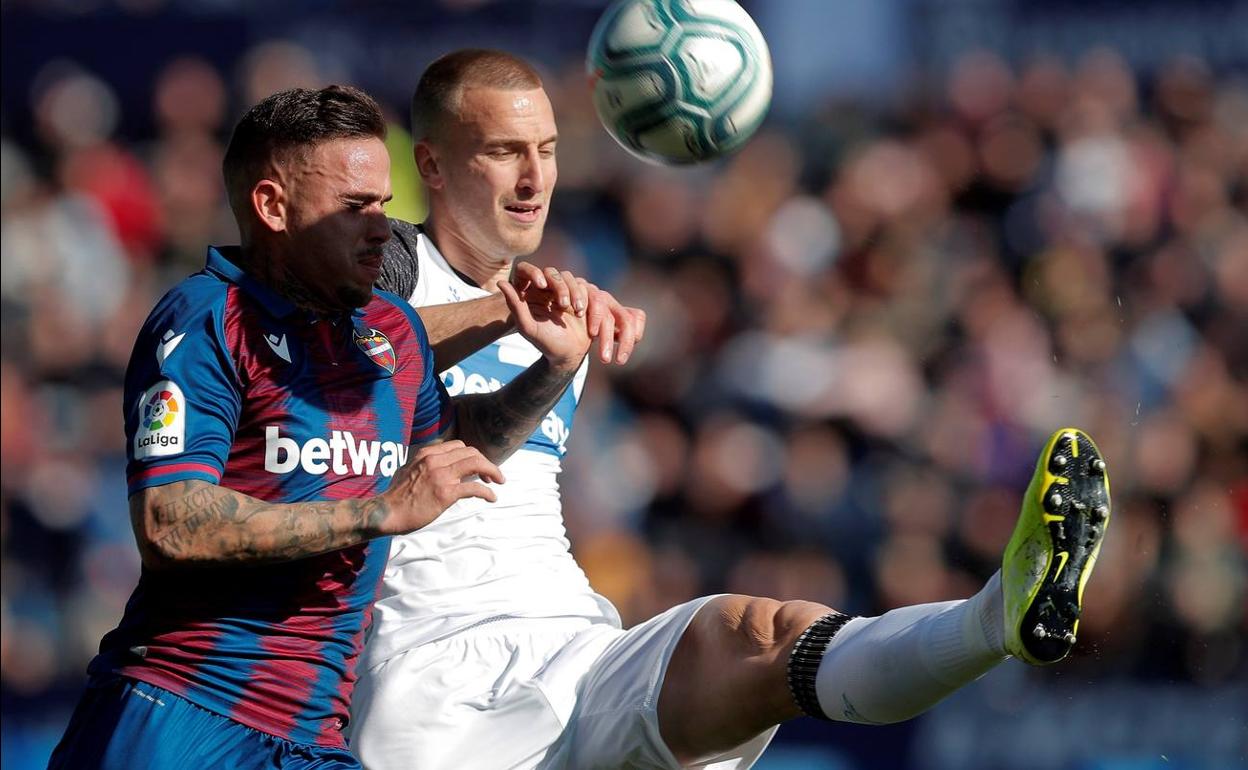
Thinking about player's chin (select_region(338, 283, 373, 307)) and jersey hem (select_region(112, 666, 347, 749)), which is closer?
jersey hem (select_region(112, 666, 347, 749))

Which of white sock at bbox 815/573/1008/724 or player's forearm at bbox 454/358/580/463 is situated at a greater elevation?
player's forearm at bbox 454/358/580/463

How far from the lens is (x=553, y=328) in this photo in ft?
14.7

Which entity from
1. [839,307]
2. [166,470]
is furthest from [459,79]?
[839,307]

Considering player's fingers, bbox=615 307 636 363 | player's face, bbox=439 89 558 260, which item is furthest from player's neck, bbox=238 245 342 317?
player's face, bbox=439 89 558 260

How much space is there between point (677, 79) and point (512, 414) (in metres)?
1.20

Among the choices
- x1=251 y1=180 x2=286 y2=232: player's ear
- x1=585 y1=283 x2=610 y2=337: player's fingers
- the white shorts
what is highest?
x1=251 y1=180 x2=286 y2=232: player's ear

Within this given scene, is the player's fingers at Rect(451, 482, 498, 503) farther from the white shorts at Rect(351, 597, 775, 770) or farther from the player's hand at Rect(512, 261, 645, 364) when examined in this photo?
the white shorts at Rect(351, 597, 775, 770)

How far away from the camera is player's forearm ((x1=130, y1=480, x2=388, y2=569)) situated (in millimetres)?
3500

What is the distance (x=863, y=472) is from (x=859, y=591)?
28.8 inches

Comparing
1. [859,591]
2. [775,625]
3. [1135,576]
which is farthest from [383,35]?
[775,625]

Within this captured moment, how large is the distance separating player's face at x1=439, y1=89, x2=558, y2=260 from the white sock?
5.87 ft

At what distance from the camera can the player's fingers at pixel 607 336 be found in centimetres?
441

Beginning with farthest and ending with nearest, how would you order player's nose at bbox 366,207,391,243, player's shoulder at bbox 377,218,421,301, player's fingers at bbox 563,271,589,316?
1. player's shoulder at bbox 377,218,421,301
2. player's fingers at bbox 563,271,589,316
3. player's nose at bbox 366,207,391,243

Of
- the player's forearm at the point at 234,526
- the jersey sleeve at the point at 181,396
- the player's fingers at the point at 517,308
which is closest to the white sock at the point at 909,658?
the player's fingers at the point at 517,308
